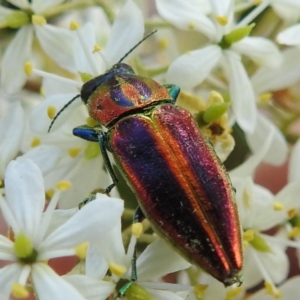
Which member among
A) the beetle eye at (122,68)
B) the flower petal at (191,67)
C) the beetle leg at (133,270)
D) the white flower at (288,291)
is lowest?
the white flower at (288,291)

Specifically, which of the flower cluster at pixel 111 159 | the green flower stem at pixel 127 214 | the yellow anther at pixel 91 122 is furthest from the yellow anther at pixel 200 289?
the yellow anther at pixel 91 122

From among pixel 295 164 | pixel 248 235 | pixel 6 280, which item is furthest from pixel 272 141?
pixel 6 280

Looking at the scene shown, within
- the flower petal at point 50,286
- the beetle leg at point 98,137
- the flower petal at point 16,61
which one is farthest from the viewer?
the flower petal at point 16,61

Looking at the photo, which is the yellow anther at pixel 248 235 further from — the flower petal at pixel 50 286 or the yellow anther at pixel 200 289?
the flower petal at pixel 50 286

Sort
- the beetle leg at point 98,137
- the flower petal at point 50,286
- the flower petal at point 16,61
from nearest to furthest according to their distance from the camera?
1. the flower petal at point 50,286
2. the beetle leg at point 98,137
3. the flower petal at point 16,61

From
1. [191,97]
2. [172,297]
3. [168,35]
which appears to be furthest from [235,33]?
[172,297]

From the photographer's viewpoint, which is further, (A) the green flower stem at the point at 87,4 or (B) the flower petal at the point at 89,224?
(A) the green flower stem at the point at 87,4

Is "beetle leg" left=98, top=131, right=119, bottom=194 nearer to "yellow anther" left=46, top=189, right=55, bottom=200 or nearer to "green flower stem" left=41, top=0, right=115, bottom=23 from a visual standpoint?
"yellow anther" left=46, top=189, right=55, bottom=200

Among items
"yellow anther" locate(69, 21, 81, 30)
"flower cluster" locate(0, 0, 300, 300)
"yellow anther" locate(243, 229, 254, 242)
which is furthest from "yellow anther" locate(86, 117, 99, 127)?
"yellow anther" locate(243, 229, 254, 242)
